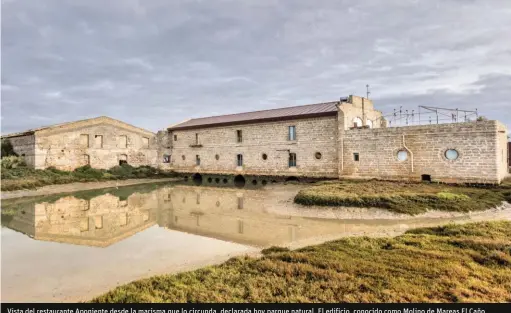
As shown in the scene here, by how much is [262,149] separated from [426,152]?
12.4 meters

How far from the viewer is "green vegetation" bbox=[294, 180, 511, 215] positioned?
42.5 feet

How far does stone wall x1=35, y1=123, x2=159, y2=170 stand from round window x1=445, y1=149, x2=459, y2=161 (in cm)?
2752

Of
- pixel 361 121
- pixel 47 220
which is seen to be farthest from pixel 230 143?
pixel 47 220

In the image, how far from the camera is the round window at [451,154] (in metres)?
17.8

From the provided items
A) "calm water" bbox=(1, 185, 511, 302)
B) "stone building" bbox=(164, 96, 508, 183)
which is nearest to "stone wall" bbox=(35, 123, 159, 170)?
"stone building" bbox=(164, 96, 508, 183)

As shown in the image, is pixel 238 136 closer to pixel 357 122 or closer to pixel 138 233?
pixel 357 122

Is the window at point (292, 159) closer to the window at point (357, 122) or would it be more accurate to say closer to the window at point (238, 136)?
the window at point (357, 122)

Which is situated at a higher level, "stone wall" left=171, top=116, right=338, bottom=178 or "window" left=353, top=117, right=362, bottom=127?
"window" left=353, top=117, right=362, bottom=127

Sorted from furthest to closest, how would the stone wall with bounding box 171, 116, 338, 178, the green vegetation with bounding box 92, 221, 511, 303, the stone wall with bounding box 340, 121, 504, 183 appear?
the stone wall with bounding box 171, 116, 338, 178, the stone wall with bounding box 340, 121, 504, 183, the green vegetation with bounding box 92, 221, 511, 303

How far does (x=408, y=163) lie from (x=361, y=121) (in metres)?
6.35

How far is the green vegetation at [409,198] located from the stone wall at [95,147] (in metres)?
22.4

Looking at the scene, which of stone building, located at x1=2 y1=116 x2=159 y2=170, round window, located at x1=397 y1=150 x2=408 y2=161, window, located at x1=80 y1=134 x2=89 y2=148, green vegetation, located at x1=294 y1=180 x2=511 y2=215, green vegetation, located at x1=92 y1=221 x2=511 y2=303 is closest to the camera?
green vegetation, located at x1=92 y1=221 x2=511 y2=303

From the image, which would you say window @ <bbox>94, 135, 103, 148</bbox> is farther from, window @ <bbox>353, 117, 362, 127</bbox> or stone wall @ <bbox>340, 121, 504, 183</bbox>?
window @ <bbox>353, 117, 362, 127</bbox>

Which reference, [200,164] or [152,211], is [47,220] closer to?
[152,211]
